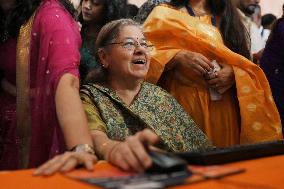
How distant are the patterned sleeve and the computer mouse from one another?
681mm

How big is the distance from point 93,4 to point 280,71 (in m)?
1.03

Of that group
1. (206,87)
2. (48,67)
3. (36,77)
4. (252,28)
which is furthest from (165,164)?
(252,28)

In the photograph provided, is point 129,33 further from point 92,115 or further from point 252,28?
point 252,28

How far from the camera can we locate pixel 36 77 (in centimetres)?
169

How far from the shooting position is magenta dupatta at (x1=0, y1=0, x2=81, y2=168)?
155 centimetres

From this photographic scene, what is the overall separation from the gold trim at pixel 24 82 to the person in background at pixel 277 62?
4.43 ft

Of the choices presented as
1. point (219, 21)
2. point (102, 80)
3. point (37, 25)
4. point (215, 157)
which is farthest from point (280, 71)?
point (215, 157)

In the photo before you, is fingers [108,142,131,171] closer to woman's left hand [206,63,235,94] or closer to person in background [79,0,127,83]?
woman's left hand [206,63,235,94]

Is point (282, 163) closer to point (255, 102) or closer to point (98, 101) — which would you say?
point (98, 101)

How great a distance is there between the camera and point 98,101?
185 centimetres

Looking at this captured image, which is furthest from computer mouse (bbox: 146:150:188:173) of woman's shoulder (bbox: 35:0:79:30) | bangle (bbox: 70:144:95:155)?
woman's shoulder (bbox: 35:0:79:30)

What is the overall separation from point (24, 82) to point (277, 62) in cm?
139

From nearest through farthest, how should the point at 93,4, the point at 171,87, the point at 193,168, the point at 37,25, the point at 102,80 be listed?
the point at 193,168
the point at 37,25
the point at 102,80
the point at 171,87
the point at 93,4

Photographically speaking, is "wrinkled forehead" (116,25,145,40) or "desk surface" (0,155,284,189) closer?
"desk surface" (0,155,284,189)
